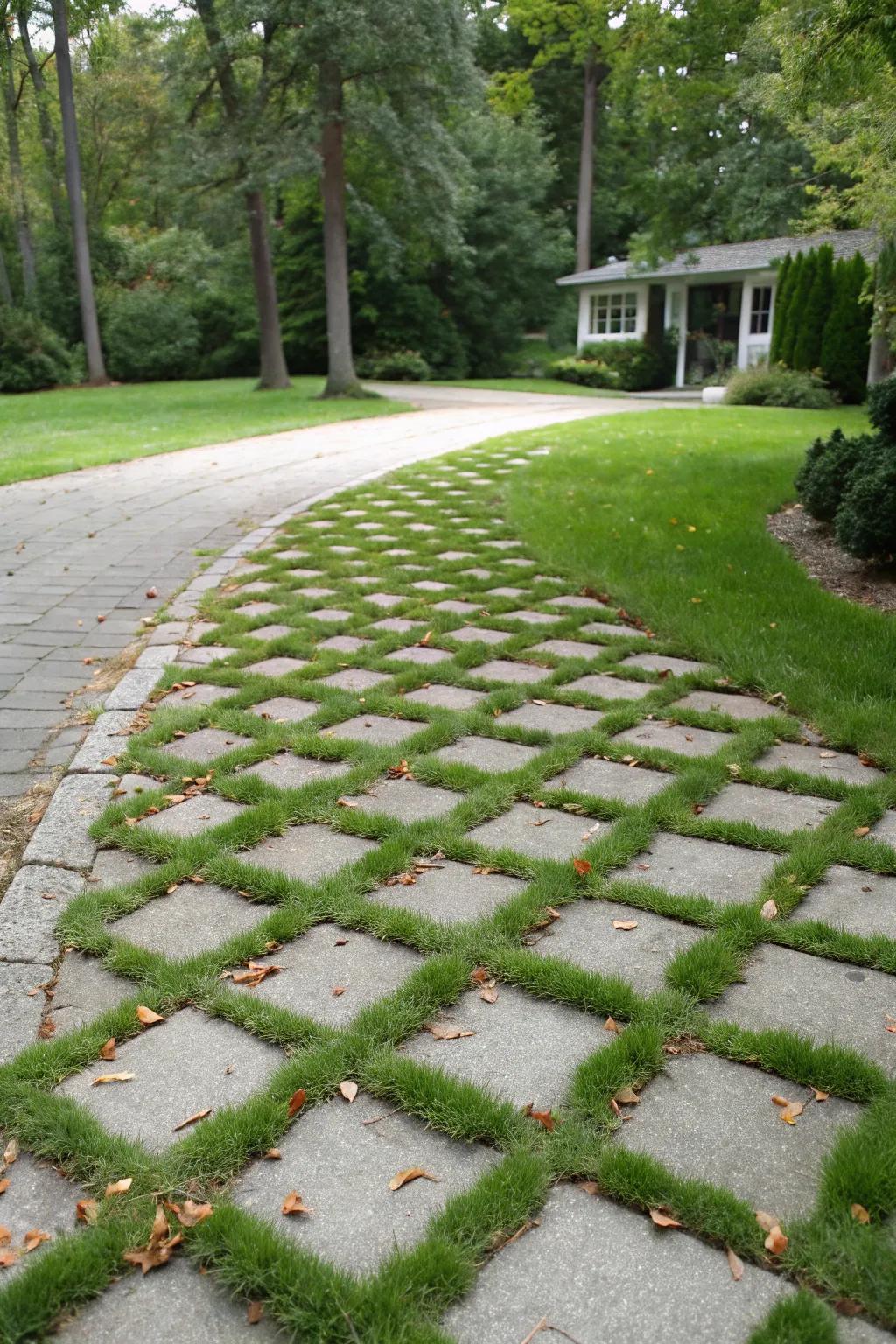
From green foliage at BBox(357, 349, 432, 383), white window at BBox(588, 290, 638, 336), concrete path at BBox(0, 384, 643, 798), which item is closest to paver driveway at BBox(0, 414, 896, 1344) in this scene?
concrete path at BBox(0, 384, 643, 798)

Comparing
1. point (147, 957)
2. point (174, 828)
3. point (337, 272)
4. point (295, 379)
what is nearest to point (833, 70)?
point (174, 828)

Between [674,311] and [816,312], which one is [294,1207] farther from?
[674,311]

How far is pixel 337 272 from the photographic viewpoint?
63.3 ft

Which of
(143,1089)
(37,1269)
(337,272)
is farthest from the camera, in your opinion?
(337,272)

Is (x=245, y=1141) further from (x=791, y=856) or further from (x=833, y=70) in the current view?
(x=833, y=70)

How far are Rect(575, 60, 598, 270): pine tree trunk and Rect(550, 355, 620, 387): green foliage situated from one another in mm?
6135

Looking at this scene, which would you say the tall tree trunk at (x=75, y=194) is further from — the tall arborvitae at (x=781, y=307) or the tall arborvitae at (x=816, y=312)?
the tall arborvitae at (x=816, y=312)

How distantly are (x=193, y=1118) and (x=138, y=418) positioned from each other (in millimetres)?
17002

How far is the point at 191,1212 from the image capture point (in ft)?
5.54

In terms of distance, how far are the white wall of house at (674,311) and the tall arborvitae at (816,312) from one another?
4.52m

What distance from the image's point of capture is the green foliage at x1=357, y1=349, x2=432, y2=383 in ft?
86.4

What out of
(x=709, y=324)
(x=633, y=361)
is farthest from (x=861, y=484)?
(x=709, y=324)

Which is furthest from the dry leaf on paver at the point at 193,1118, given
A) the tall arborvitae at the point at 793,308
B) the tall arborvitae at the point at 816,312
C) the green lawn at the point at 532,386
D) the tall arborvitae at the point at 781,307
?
the green lawn at the point at 532,386

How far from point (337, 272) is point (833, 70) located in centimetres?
1559
